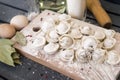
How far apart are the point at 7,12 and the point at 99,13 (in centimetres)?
31

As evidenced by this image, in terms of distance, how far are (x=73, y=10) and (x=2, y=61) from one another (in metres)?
0.26

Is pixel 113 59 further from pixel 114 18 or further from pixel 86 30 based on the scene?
pixel 114 18

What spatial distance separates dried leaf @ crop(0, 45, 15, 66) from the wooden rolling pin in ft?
0.90

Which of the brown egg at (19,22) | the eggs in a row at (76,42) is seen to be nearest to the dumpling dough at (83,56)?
the eggs in a row at (76,42)

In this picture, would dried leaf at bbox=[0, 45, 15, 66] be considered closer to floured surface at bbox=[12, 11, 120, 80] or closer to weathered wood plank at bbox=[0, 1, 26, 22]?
floured surface at bbox=[12, 11, 120, 80]

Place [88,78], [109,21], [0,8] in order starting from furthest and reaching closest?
[0,8] → [109,21] → [88,78]

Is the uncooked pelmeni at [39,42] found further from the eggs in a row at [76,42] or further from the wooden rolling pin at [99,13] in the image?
the wooden rolling pin at [99,13]

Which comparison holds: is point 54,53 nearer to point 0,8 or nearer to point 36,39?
point 36,39

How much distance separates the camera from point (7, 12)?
810 millimetres

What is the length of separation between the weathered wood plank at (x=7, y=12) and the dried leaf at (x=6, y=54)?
0.17 meters

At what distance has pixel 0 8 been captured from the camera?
83 cm

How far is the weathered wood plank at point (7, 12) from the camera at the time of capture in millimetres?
786

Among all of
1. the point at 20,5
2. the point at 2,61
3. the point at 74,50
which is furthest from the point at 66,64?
the point at 20,5

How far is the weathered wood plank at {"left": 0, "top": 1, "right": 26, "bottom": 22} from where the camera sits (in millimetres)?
786
